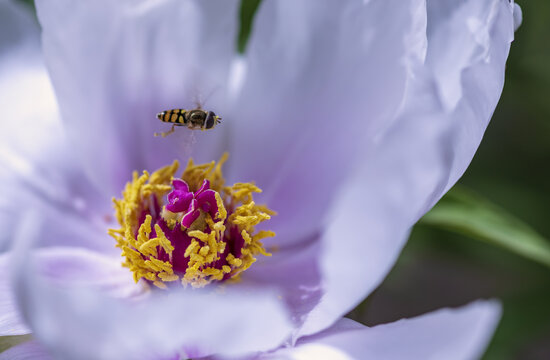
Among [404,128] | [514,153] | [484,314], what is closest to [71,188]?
[404,128]

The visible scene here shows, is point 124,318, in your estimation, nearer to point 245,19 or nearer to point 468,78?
point 468,78

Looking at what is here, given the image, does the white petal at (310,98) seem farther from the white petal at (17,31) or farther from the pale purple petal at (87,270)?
the white petal at (17,31)

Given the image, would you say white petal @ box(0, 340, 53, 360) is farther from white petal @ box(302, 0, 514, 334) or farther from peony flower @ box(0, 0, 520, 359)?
white petal @ box(302, 0, 514, 334)

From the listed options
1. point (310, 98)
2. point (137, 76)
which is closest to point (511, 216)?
point (310, 98)

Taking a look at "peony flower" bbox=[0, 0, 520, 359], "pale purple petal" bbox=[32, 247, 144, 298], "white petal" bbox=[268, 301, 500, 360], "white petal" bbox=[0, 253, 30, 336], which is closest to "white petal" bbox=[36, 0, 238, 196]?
"peony flower" bbox=[0, 0, 520, 359]

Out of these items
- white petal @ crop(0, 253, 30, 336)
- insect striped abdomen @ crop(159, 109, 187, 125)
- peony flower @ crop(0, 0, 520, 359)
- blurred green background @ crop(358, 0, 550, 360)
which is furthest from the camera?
blurred green background @ crop(358, 0, 550, 360)

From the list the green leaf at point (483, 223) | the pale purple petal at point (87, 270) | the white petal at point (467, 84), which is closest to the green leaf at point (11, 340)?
the pale purple petal at point (87, 270)
